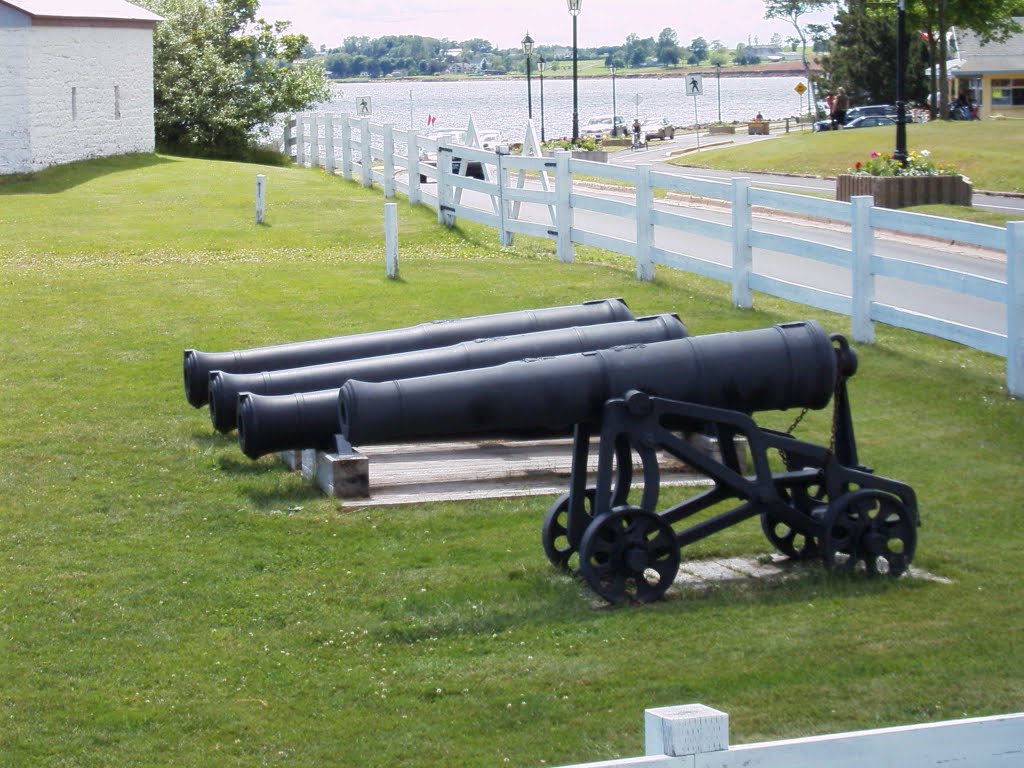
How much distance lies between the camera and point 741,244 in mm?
15523

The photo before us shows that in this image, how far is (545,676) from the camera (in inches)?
Result: 231

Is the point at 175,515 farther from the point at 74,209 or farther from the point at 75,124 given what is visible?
the point at 75,124

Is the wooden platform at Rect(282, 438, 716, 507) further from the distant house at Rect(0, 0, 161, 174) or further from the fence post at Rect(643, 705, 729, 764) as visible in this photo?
the distant house at Rect(0, 0, 161, 174)

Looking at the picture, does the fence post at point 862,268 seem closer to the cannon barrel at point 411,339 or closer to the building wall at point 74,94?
the cannon barrel at point 411,339

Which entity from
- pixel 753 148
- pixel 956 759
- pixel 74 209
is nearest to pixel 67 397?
pixel 956 759

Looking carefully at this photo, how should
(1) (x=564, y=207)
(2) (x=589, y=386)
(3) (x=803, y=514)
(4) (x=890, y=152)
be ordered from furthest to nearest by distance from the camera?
(4) (x=890, y=152) → (1) (x=564, y=207) → (3) (x=803, y=514) → (2) (x=589, y=386)

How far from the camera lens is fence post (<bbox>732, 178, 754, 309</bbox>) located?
1537 centimetres

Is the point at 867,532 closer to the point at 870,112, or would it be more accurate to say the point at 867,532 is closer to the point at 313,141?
the point at 313,141

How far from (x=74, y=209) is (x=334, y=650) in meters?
23.6

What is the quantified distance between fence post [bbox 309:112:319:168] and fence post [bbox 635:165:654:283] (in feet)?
79.6

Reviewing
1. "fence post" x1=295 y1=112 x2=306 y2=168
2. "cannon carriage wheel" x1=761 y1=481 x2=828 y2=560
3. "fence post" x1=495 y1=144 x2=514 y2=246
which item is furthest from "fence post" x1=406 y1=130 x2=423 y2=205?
"cannon carriage wheel" x1=761 y1=481 x2=828 y2=560

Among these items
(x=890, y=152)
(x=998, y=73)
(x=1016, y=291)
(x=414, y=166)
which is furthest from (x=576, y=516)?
(x=998, y=73)

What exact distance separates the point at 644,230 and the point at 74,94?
78.1 feet

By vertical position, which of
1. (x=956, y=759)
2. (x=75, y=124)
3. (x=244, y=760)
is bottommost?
(x=244, y=760)
